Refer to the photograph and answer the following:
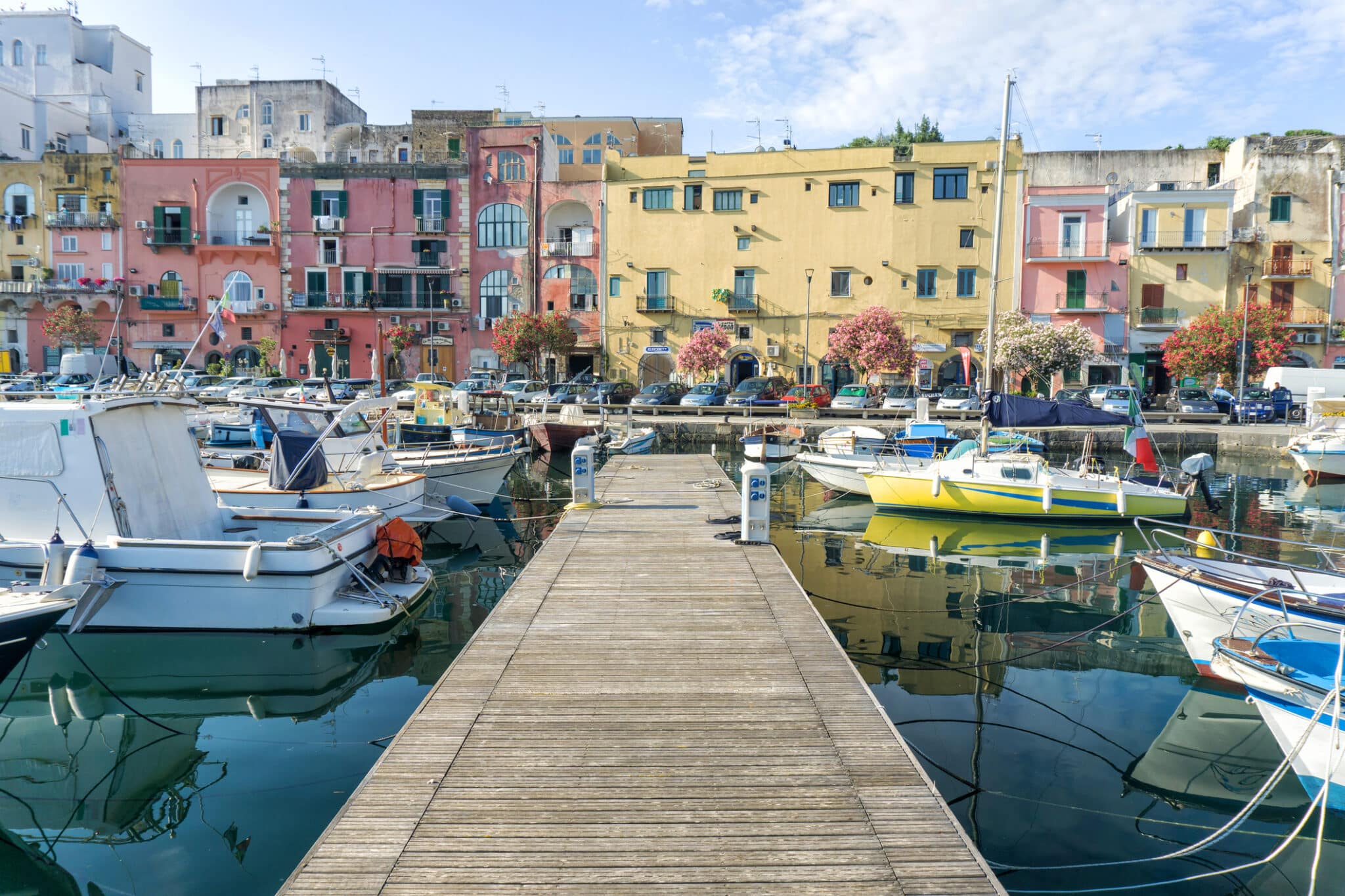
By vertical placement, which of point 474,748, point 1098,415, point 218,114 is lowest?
point 474,748

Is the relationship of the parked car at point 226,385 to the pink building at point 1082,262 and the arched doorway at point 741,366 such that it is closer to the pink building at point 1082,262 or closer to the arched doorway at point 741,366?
the arched doorway at point 741,366

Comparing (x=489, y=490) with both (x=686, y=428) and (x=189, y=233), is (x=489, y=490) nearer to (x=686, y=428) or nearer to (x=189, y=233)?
(x=686, y=428)

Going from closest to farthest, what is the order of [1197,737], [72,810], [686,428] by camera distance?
1. [72,810]
2. [1197,737]
3. [686,428]

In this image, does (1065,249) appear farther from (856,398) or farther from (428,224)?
(428,224)

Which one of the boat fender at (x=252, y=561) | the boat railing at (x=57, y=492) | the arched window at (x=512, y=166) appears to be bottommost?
the boat fender at (x=252, y=561)

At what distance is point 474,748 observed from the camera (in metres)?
6.45

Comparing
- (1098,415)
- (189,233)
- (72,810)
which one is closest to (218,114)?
(189,233)

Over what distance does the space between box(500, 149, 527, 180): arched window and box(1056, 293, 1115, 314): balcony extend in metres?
28.3

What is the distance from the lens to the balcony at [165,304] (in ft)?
168

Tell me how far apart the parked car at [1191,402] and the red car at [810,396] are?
13759 mm

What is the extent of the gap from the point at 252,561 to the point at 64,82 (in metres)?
66.7

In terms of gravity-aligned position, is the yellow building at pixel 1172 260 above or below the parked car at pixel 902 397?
above


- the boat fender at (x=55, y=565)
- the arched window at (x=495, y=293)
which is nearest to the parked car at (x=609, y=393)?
the arched window at (x=495, y=293)

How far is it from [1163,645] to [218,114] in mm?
67194
